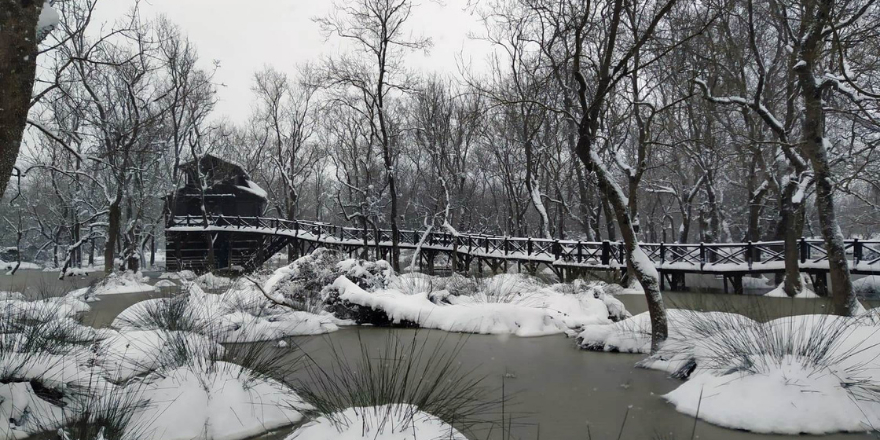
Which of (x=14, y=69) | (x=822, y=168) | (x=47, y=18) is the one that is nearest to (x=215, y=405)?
(x=14, y=69)

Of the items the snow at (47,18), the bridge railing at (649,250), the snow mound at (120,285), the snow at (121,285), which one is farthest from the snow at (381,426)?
the snow at (121,285)

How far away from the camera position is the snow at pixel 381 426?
3.35 meters

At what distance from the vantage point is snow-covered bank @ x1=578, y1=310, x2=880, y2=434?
4688 millimetres

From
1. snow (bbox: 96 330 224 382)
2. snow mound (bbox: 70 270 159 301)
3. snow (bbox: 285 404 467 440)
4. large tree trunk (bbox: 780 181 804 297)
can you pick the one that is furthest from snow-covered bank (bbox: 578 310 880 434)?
snow mound (bbox: 70 270 159 301)

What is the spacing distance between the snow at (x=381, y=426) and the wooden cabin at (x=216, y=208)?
1194 inches

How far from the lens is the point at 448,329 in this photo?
1056 cm

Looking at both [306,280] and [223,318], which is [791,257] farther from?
[223,318]

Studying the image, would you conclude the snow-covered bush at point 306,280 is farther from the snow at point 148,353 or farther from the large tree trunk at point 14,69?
the large tree trunk at point 14,69

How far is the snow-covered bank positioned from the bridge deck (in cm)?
1264

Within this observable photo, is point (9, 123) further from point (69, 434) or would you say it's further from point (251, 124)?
point (251, 124)

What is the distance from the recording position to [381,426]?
3.32 meters

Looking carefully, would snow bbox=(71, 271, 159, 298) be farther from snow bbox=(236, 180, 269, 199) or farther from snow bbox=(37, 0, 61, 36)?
snow bbox=(37, 0, 61, 36)

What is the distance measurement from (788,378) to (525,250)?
1814cm

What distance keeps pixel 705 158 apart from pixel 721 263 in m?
5.81
